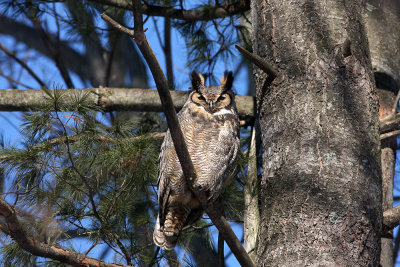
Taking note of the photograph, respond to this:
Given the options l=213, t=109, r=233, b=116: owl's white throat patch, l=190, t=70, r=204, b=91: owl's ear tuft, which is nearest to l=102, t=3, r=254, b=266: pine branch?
l=213, t=109, r=233, b=116: owl's white throat patch

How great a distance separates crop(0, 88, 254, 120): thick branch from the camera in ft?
9.07

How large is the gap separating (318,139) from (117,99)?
1371 millimetres

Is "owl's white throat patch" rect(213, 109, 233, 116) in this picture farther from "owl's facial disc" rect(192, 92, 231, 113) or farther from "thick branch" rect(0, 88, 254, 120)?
"thick branch" rect(0, 88, 254, 120)

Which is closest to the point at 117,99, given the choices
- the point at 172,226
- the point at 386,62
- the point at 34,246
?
the point at 172,226

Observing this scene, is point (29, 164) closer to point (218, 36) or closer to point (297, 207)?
point (297, 207)

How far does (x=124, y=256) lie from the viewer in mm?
2328

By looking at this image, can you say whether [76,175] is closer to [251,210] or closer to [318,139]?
[251,210]

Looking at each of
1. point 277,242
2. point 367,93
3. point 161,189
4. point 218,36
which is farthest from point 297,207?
point 218,36

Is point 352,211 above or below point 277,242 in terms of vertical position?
above

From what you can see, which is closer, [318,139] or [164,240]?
[318,139]

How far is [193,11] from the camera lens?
317 centimetres

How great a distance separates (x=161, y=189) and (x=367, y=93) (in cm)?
113

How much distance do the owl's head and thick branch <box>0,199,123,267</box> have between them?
3.50 ft

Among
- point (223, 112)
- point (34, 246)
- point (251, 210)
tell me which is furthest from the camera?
point (223, 112)
